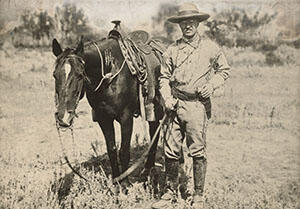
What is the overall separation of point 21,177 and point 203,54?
220 cm

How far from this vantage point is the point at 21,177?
11.7ft

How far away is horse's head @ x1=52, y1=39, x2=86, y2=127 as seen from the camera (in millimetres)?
2781

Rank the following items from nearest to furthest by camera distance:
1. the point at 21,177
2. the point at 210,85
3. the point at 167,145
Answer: the point at 210,85 < the point at 167,145 < the point at 21,177

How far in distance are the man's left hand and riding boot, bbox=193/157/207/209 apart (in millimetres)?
559

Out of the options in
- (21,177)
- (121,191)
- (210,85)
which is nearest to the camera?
(210,85)

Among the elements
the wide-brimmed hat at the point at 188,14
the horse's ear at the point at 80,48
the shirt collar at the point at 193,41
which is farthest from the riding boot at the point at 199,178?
the horse's ear at the point at 80,48

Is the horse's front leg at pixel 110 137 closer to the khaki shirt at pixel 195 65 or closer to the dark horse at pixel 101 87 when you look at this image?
the dark horse at pixel 101 87

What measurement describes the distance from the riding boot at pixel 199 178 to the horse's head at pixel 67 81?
114cm

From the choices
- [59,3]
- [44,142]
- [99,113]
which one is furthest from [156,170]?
[59,3]

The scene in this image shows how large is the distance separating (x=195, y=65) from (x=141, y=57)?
61 cm

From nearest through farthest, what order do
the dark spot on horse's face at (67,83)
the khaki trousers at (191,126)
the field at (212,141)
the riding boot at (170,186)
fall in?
the dark spot on horse's face at (67,83) → the khaki trousers at (191,126) → the riding boot at (170,186) → the field at (212,141)

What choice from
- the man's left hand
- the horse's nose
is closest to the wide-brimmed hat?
Result: the man's left hand

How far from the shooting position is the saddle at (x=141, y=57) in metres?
3.20

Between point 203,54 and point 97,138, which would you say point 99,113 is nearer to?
point 97,138
